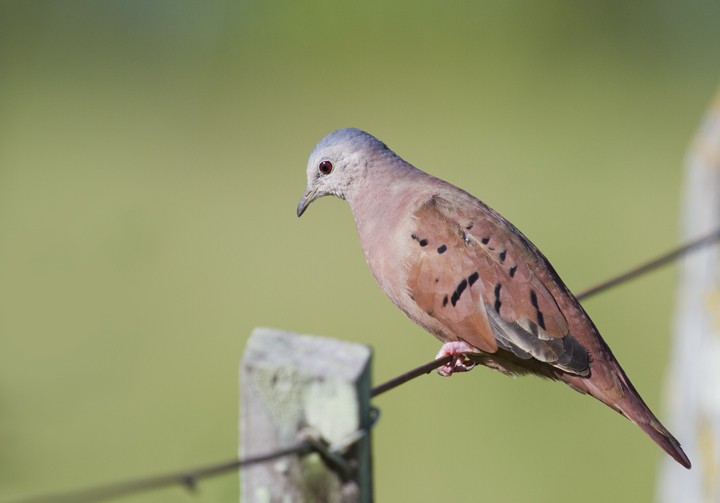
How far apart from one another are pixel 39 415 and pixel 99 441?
32cm

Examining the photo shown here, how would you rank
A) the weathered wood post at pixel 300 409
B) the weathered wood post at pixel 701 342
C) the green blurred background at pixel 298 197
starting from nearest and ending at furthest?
the weathered wood post at pixel 300 409 < the weathered wood post at pixel 701 342 < the green blurred background at pixel 298 197

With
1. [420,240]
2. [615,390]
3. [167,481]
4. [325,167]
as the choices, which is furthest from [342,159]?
[167,481]

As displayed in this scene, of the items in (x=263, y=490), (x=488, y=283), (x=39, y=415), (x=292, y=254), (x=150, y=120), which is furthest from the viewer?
(x=150, y=120)

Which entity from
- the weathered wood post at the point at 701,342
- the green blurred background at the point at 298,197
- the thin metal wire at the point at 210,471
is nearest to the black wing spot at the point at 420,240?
the weathered wood post at the point at 701,342

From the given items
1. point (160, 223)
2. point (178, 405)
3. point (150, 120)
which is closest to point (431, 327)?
point (178, 405)

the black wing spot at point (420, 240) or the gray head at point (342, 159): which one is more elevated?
the gray head at point (342, 159)

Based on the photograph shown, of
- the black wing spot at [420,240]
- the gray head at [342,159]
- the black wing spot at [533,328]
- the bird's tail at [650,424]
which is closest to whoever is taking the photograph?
the bird's tail at [650,424]

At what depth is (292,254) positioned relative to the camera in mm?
7676

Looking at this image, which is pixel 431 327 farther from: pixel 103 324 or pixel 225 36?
pixel 225 36

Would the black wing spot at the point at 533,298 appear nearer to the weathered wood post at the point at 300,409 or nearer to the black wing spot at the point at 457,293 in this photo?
the black wing spot at the point at 457,293

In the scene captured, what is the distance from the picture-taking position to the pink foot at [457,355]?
3473 mm

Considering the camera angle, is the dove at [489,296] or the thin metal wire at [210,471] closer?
the thin metal wire at [210,471]

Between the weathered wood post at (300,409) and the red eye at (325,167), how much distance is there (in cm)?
180

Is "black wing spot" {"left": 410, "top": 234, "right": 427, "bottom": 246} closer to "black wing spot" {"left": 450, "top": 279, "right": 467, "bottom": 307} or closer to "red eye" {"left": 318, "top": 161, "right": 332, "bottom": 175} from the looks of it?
"black wing spot" {"left": 450, "top": 279, "right": 467, "bottom": 307}
